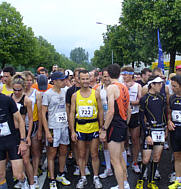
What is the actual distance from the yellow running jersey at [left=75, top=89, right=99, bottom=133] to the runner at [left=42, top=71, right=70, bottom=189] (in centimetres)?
34

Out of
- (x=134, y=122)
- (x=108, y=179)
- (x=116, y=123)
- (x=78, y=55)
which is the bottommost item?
(x=108, y=179)

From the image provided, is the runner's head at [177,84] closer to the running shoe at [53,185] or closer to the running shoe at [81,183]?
the running shoe at [81,183]

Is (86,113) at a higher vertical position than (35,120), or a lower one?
higher

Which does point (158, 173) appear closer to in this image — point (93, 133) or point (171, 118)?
point (171, 118)

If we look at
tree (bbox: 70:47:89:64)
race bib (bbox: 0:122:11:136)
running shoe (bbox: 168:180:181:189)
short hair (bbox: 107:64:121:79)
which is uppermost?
tree (bbox: 70:47:89:64)

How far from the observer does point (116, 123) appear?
12.6ft

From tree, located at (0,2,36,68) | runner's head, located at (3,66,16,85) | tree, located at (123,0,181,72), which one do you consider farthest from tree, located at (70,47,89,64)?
runner's head, located at (3,66,16,85)

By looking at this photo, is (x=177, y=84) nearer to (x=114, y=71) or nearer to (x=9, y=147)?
(x=114, y=71)

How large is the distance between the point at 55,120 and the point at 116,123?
119 centimetres

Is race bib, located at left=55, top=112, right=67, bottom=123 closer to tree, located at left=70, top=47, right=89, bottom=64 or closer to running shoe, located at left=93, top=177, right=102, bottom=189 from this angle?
running shoe, located at left=93, top=177, right=102, bottom=189

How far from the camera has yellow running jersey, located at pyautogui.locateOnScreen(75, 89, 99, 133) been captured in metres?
4.14

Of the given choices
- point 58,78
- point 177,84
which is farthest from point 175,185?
point 58,78

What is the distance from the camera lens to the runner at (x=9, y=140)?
3.36 m

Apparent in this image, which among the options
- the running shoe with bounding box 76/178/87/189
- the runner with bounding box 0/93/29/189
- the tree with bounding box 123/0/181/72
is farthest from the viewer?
the tree with bounding box 123/0/181/72
